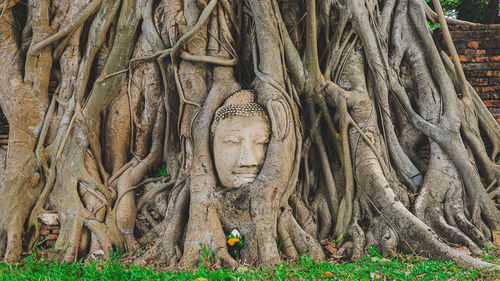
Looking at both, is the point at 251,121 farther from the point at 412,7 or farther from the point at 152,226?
the point at 412,7

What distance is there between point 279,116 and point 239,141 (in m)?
0.40

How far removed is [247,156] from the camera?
287 cm

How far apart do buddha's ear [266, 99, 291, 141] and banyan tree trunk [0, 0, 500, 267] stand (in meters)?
0.01

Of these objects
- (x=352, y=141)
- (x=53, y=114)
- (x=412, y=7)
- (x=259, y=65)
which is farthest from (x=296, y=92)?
(x=53, y=114)

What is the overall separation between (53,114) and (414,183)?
11.1 feet

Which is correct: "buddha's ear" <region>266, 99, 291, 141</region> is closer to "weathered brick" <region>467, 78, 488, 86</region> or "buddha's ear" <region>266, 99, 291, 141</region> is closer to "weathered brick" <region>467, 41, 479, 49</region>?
"weathered brick" <region>467, 78, 488, 86</region>

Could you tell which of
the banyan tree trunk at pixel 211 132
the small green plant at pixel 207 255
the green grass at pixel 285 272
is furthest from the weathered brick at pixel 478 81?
the small green plant at pixel 207 255

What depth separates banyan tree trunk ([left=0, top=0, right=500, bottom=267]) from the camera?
112 inches

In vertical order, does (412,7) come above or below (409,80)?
above

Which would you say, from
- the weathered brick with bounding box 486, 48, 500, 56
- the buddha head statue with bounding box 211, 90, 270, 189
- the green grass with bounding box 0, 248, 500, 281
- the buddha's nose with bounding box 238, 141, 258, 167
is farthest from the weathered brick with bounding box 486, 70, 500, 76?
the buddha's nose with bounding box 238, 141, 258, 167

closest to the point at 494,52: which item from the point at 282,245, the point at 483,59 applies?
the point at 483,59

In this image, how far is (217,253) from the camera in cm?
256

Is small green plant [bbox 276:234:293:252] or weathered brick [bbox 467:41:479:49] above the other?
weathered brick [bbox 467:41:479:49]

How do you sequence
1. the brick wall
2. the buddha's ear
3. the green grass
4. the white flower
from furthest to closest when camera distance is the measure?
the brick wall, the buddha's ear, the white flower, the green grass
